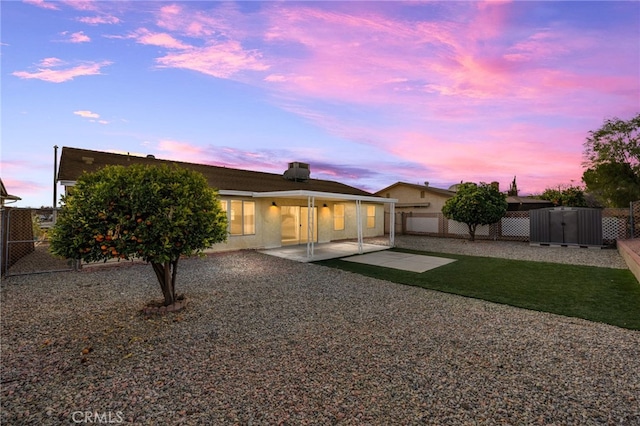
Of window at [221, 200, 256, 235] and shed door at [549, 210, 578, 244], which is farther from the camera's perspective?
shed door at [549, 210, 578, 244]

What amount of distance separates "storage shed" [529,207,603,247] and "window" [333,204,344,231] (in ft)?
34.7

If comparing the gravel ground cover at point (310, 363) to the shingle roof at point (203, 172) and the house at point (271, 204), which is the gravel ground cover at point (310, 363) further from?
the shingle roof at point (203, 172)

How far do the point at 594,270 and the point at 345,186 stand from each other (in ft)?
52.1

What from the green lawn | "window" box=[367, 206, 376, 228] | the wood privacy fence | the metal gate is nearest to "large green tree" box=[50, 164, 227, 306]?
the metal gate

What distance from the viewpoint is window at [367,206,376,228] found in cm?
1903

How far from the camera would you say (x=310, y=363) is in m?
3.39

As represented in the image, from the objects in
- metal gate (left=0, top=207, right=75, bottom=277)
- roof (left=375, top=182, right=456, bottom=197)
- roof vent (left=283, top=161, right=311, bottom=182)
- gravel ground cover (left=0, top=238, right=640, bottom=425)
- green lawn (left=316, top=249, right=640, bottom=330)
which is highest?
roof vent (left=283, top=161, right=311, bottom=182)

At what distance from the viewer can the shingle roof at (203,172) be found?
34.5 ft

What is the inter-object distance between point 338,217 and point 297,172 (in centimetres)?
410

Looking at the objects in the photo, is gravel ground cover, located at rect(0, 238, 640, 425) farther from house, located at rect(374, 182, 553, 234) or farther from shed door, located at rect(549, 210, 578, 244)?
house, located at rect(374, 182, 553, 234)

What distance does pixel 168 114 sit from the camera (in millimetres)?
11586

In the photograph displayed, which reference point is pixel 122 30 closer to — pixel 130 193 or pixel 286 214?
pixel 130 193

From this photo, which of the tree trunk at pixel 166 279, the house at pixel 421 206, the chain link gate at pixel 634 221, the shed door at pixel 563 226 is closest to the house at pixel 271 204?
the house at pixel 421 206

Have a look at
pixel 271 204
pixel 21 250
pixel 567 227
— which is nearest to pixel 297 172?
pixel 271 204
